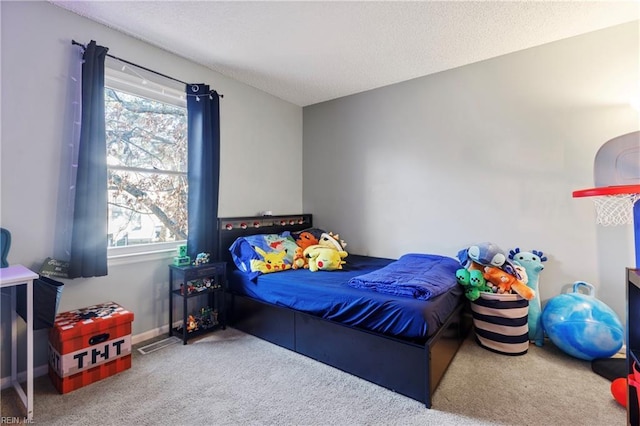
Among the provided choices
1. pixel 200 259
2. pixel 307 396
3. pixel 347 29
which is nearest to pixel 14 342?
pixel 200 259

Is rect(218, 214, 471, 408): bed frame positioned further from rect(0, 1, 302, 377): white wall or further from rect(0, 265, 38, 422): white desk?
rect(0, 265, 38, 422): white desk

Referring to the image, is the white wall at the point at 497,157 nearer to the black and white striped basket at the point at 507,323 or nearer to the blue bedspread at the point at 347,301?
the black and white striped basket at the point at 507,323

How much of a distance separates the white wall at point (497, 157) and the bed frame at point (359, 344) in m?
1.00

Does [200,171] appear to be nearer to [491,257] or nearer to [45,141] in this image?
[45,141]

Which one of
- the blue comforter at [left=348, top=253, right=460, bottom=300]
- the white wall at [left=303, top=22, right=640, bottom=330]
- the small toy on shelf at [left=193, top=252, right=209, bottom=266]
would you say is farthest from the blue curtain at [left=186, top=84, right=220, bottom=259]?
the white wall at [left=303, top=22, right=640, bottom=330]

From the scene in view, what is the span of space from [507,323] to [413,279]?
0.93 m

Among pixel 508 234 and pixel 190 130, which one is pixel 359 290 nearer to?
pixel 508 234

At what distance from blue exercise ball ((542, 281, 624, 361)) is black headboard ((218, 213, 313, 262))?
2751 millimetres

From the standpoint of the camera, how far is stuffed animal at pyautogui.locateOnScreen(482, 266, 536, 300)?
2.29 m

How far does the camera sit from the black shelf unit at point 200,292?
250cm

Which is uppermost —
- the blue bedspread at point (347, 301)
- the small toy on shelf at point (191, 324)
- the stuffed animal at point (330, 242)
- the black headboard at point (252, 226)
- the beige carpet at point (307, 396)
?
the black headboard at point (252, 226)

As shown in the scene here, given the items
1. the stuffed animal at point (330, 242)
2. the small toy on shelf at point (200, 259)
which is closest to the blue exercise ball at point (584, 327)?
the stuffed animal at point (330, 242)

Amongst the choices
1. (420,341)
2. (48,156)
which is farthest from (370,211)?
(48,156)

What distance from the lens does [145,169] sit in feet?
8.45
